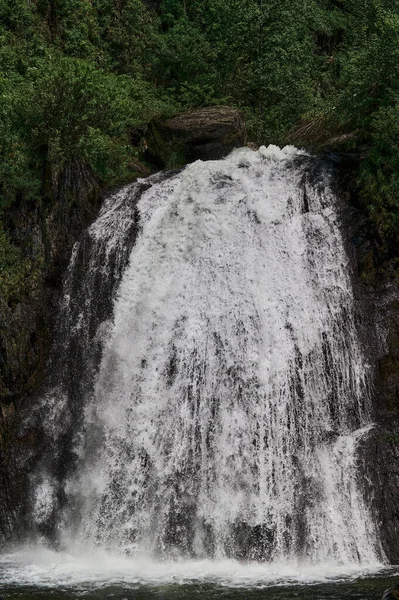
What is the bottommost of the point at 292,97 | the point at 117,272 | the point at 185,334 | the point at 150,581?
the point at 150,581

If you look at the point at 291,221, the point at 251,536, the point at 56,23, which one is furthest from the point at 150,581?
the point at 56,23

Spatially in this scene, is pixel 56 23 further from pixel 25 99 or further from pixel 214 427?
pixel 214 427

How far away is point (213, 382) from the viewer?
1656 centimetres

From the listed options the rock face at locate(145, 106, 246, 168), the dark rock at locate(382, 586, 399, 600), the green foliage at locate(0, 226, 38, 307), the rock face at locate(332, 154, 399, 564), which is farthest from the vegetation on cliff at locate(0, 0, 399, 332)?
the dark rock at locate(382, 586, 399, 600)

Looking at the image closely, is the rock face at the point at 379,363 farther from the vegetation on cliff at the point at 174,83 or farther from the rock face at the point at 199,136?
the rock face at the point at 199,136

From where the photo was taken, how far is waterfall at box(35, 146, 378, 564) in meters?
15.2

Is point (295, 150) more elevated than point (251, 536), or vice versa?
point (295, 150)

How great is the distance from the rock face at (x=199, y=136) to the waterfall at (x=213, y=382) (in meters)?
3.45

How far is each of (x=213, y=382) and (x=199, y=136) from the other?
31.2 feet

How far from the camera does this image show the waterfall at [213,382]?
49.9 ft

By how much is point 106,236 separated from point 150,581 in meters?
8.67

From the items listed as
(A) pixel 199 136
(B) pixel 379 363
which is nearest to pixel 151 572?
(B) pixel 379 363

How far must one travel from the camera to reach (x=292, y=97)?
2938cm

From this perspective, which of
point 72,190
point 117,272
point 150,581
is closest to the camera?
point 150,581
